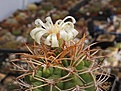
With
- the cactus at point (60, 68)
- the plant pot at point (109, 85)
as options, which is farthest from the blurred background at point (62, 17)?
the cactus at point (60, 68)

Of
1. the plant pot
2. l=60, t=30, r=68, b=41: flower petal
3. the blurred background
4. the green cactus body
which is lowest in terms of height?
the plant pot

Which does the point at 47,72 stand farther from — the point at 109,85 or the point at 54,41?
the point at 109,85

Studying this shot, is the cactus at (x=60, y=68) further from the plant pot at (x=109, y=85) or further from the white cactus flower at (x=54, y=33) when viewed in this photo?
the plant pot at (x=109, y=85)

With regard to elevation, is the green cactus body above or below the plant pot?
above

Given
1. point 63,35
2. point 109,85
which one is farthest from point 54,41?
point 109,85

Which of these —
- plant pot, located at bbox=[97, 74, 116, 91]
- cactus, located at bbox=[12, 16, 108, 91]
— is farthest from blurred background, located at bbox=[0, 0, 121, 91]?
cactus, located at bbox=[12, 16, 108, 91]

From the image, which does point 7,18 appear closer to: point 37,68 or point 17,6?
point 17,6

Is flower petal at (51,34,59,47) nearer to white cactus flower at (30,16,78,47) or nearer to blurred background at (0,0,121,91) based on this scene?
white cactus flower at (30,16,78,47)

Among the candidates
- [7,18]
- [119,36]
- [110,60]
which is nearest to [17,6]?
[7,18]
